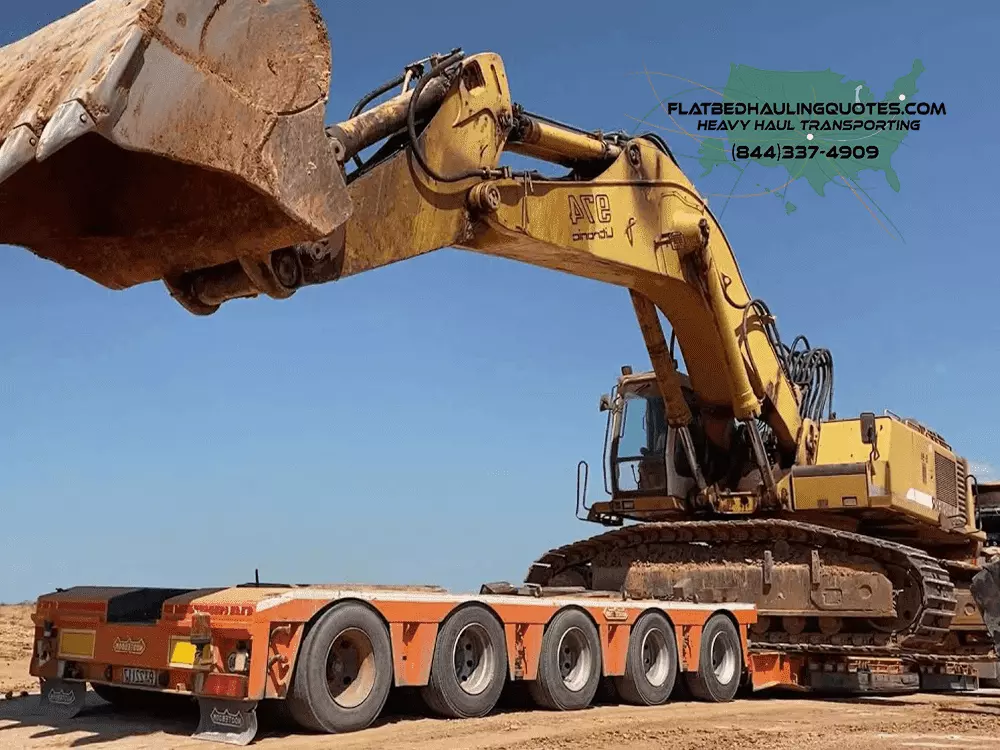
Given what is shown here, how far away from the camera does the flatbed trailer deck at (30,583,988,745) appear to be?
7.23m

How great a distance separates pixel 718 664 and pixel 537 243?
4567mm

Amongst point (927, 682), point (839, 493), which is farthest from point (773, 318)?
point (927, 682)

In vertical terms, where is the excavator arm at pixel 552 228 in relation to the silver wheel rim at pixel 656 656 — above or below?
above

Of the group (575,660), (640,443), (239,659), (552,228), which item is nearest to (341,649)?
(239,659)

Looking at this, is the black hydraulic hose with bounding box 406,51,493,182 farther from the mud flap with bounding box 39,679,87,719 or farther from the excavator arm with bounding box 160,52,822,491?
the mud flap with bounding box 39,679,87,719

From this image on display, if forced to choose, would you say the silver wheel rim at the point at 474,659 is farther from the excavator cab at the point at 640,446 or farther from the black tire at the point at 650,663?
the excavator cab at the point at 640,446

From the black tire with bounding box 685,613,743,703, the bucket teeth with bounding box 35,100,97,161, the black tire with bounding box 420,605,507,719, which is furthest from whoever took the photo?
the black tire with bounding box 685,613,743,703

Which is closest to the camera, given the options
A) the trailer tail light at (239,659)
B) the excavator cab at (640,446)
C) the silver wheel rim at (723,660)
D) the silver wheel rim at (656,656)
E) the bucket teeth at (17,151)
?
the bucket teeth at (17,151)

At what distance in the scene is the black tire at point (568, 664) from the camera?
9.18m

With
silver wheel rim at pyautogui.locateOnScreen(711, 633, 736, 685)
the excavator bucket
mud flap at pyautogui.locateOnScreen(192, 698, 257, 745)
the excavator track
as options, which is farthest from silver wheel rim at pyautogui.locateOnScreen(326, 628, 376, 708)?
the excavator track

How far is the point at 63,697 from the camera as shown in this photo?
8688 millimetres

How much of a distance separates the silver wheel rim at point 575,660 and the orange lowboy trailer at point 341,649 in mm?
12

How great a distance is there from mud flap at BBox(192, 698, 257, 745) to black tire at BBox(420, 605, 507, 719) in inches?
58.5

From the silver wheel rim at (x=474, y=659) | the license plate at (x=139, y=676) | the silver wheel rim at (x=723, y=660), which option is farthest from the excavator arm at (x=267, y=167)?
the silver wheel rim at (x=723, y=660)
